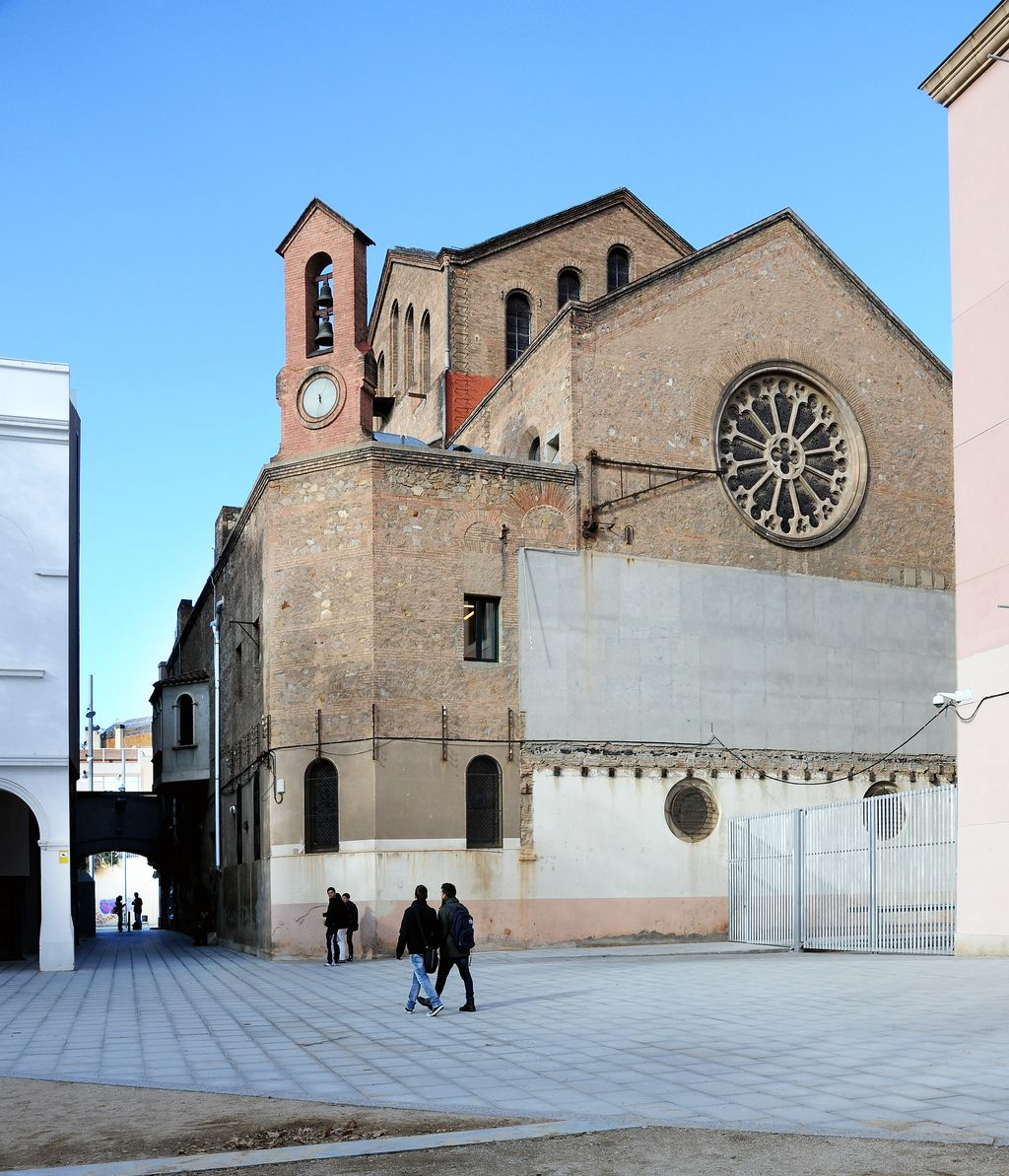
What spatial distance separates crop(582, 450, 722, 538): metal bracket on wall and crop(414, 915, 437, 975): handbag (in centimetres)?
1347

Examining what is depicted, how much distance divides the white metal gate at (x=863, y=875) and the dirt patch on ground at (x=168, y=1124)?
1403 centimetres

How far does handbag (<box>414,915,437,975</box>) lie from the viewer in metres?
14.6

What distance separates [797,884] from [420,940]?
431 inches

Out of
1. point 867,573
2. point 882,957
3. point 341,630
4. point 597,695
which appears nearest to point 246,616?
point 341,630

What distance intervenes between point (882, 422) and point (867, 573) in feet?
11.7

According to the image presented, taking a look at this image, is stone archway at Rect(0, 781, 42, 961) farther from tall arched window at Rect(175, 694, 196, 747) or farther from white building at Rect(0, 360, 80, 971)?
tall arched window at Rect(175, 694, 196, 747)

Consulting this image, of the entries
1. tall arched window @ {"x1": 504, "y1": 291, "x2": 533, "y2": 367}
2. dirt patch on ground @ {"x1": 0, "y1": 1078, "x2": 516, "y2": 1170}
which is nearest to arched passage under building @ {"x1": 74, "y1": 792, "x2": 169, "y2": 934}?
tall arched window @ {"x1": 504, "y1": 291, "x2": 533, "y2": 367}

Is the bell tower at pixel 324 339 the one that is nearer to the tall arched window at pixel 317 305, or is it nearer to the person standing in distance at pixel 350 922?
the tall arched window at pixel 317 305

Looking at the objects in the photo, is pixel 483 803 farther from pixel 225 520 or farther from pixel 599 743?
pixel 225 520

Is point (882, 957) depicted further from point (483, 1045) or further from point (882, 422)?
point (882, 422)

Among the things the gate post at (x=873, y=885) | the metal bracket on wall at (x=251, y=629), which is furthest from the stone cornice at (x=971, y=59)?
the metal bracket on wall at (x=251, y=629)

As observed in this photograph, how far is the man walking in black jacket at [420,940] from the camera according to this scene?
14.5 metres

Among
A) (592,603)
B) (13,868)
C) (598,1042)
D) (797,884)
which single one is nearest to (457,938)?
(598,1042)

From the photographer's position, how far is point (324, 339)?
2834 centimetres
